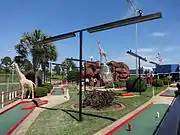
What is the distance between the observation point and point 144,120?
8.23m

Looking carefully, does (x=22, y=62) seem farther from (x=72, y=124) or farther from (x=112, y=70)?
(x=72, y=124)

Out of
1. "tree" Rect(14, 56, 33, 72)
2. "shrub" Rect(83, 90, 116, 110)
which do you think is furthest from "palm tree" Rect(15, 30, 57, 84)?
"shrub" Rect(83, 90, 116, 110)

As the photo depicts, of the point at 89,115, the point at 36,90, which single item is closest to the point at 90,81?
the point at 36,90

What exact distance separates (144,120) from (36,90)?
36.7 feet

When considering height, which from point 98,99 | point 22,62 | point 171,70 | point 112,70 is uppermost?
point 22,62

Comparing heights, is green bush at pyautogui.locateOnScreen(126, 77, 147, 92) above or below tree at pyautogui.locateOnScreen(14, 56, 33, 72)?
below

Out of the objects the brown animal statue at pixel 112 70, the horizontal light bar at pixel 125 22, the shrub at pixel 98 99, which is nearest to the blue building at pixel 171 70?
the brown animal statue at pixel 112 70

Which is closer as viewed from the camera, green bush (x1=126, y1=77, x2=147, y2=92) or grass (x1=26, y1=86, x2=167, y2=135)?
grass (x1=26, y1=86, x2=167, y2=135)

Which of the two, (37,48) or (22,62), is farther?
(22,62)

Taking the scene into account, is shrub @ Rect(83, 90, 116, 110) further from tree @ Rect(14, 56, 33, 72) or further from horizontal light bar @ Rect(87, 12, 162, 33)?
tree @ Rect(14, 56, 33, 72)

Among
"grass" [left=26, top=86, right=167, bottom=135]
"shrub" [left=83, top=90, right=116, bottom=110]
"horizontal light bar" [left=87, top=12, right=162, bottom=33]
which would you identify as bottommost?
"grass" [left=26, top=86, right=167, bottom=135]

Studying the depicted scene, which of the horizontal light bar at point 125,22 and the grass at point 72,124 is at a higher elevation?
the horizontal light bar at point 125,22

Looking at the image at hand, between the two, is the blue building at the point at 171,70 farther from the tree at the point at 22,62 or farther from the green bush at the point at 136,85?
the tree at the point at 22,62

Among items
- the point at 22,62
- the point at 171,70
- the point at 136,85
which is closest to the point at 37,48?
the point at 22,62
